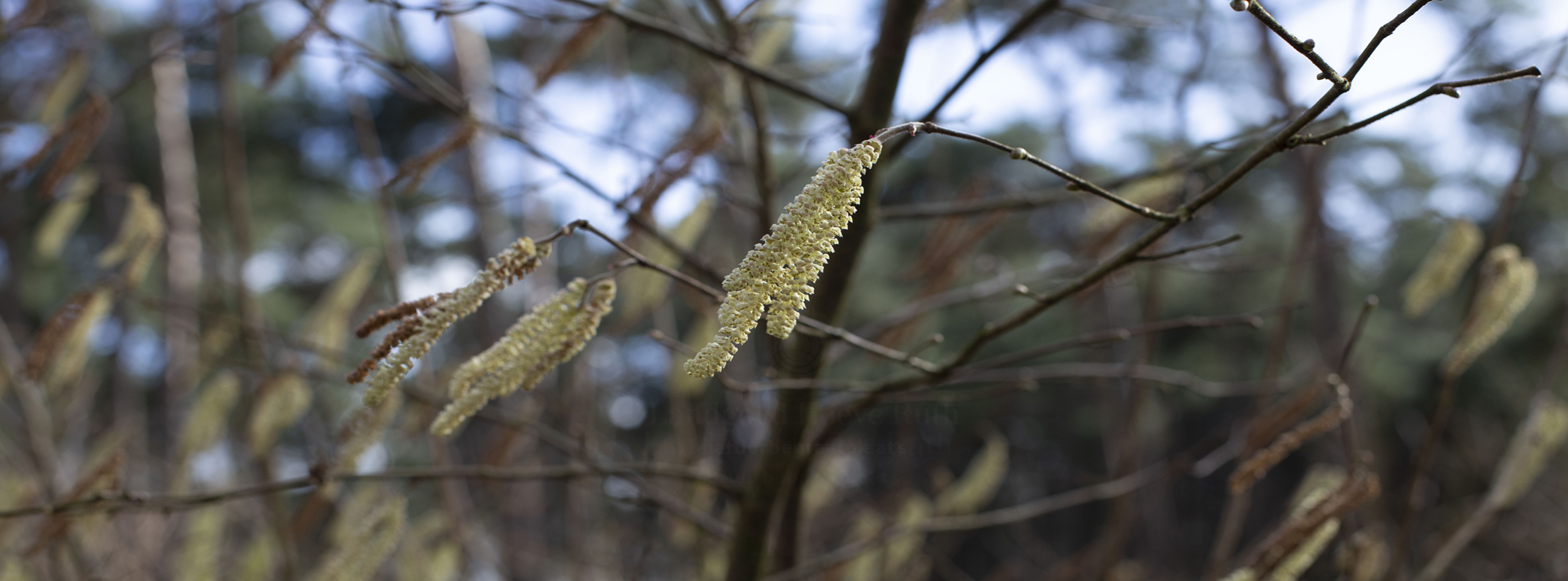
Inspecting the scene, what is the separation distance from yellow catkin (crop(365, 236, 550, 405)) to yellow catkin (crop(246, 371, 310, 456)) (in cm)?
109

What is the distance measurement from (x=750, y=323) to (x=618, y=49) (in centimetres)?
205

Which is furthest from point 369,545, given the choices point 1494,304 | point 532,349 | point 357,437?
point 1494,304

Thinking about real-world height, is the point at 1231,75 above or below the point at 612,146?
above

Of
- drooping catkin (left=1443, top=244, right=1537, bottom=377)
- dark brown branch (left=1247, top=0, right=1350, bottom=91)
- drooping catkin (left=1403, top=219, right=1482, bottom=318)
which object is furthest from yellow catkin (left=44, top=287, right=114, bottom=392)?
drooping catkin (left=1403, top=219, right=1482, bottom=318)

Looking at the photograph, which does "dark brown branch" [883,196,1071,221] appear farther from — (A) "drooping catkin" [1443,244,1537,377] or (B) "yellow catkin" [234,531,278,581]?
(B) "yellow catkin" [234,531,278,581]

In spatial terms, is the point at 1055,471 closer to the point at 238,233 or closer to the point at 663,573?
the point at 663,573

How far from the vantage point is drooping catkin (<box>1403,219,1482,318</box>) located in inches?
66.1

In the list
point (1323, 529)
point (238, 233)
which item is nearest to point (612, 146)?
point (238, 233)

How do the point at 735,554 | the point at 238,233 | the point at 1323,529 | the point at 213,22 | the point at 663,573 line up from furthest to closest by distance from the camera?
1. the point at 663,573
2. the point at 238,233
3. the point at 213,22
4. the point at 735,554
5. the point at 1323,529

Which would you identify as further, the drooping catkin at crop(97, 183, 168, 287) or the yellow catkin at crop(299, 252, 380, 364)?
the yellow catkin at crop(299, 252, 380, 364)

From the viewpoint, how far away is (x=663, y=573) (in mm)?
4684

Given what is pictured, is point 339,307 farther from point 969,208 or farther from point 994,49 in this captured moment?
point 994,49

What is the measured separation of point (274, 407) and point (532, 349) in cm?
124

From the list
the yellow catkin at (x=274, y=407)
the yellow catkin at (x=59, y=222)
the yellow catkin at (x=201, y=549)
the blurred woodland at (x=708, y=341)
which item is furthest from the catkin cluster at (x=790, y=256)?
the yellow catkin at (x=201, y=549)
